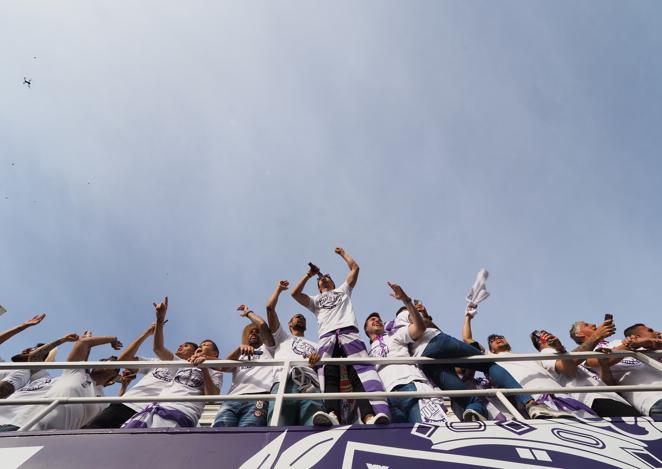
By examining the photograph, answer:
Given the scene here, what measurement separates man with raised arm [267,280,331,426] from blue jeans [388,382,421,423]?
64cm

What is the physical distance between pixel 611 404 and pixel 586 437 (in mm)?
1024

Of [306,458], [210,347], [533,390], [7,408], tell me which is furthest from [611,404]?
[7,408]

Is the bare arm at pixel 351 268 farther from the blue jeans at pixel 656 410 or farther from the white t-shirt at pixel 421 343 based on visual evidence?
the blue jeans at pixel 656 410

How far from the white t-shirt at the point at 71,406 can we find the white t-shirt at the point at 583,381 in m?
4.26

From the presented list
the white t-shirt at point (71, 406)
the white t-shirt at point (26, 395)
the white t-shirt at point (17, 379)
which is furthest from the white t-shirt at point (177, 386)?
the white t-shirt at point (17, 379)

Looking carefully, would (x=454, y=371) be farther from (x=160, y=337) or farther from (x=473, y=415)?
(x=160, y=337)

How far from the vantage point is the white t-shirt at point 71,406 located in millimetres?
2910

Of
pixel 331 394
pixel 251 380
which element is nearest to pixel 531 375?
pixel 331 394

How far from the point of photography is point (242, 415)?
120 inches

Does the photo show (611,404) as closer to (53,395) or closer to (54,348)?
(53,395)

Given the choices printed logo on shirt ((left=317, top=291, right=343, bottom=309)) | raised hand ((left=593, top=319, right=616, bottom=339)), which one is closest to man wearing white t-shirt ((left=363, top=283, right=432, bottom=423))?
printed logo on shirt ((left=317, top=291, right=343, bottom=309))

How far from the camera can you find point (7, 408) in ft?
10.3

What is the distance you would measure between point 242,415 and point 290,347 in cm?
93

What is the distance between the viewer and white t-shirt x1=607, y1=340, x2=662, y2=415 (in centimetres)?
285
